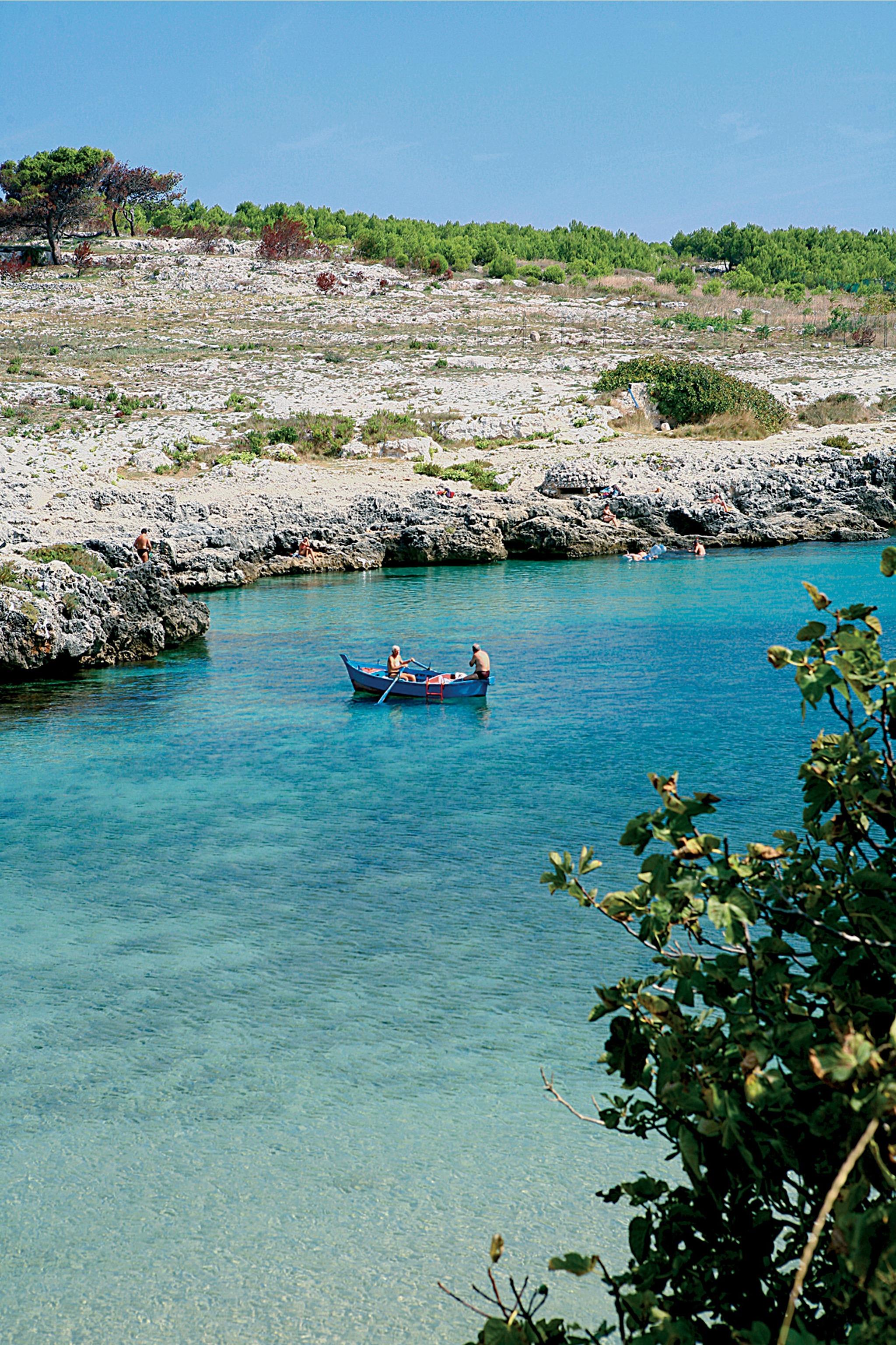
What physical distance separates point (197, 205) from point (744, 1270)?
11155 cm

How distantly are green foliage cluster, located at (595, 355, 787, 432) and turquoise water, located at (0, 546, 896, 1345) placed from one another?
2799 cm

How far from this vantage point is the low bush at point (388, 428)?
42062 millimetres

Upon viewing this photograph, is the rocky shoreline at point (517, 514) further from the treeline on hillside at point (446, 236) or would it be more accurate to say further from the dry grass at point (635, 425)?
the treeline on hillside at point (446, 236)

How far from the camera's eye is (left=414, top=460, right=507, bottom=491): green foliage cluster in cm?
3756

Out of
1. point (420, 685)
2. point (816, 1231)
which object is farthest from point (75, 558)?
point (816, 1231)

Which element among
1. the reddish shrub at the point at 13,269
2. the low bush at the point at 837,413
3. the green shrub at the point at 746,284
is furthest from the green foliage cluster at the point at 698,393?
the reddish shrub at the point at 13,269

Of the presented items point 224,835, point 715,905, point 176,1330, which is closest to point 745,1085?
point 715,905

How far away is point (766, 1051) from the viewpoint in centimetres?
249

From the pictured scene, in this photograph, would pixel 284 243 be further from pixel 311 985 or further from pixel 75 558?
pixel 311 985

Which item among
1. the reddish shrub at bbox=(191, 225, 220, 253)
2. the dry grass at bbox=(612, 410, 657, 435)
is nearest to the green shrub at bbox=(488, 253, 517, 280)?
the reddish shrub at bbox=(191, 225, 220, 253)

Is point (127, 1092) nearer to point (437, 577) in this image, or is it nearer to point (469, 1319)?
point (469, 1319)

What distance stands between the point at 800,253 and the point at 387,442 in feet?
244

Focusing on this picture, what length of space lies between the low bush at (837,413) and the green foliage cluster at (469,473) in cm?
1482

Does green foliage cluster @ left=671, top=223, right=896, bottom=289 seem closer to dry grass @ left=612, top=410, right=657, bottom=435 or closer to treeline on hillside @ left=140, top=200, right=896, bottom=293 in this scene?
treeline on hillside @ left=140, top=200, right=896, bottom=293
